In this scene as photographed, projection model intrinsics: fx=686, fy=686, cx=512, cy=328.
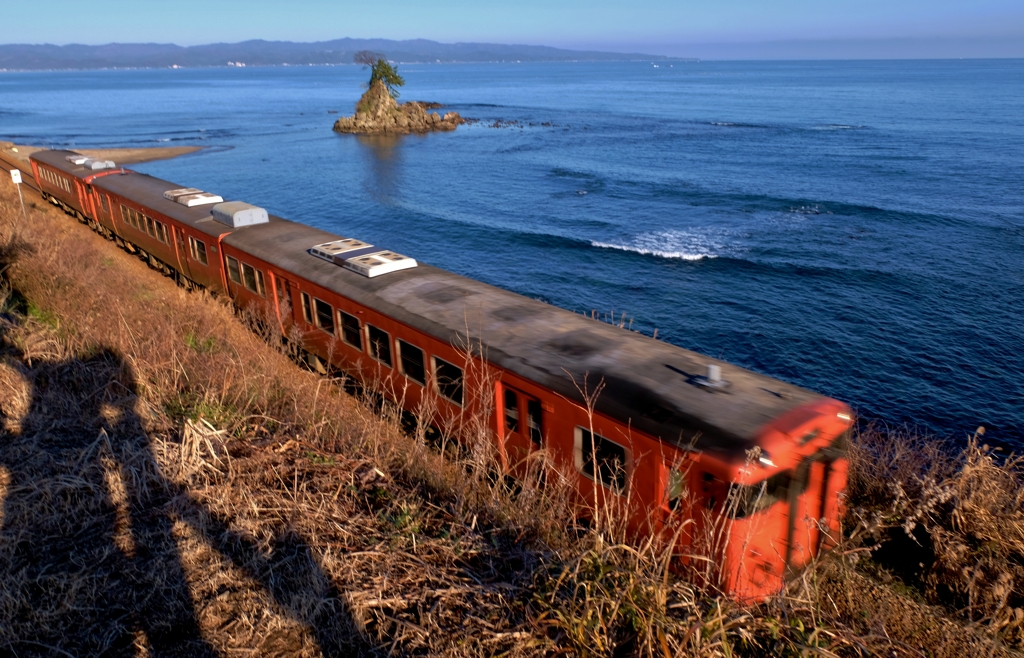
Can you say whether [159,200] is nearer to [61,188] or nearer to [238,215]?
[238,215]

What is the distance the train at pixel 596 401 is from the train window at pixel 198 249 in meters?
3.05

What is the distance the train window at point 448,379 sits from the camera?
9484 mm

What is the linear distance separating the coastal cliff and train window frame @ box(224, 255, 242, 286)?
71.6m

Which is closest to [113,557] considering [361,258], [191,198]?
[361,258]

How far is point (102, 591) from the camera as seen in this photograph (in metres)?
4.88

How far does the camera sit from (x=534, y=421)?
8.29 m

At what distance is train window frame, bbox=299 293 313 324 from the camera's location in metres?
12.9

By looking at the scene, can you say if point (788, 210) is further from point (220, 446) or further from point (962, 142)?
point (220, 446)

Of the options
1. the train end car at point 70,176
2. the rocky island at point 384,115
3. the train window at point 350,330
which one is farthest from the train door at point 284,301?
the rocky island at point 384,115

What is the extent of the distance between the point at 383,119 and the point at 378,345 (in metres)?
78.6

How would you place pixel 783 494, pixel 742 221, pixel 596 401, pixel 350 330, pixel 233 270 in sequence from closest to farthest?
pixel 783 494, pixel 596 401, pixel 350 330, pixel 233 270, pixel 742 221

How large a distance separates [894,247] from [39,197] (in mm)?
41609

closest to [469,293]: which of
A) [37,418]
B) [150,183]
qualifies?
[37,418]

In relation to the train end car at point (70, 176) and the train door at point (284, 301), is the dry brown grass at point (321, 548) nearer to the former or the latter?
the train door at point (284, 301)
